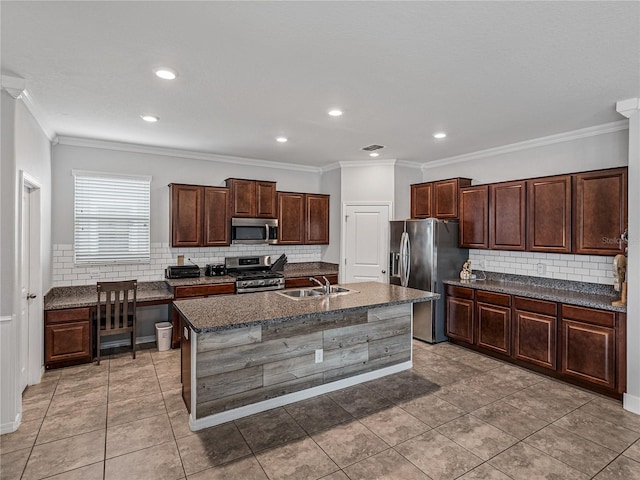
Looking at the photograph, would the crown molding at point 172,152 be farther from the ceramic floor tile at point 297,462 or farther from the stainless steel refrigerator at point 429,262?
the ceramic floor tile at point 297,462

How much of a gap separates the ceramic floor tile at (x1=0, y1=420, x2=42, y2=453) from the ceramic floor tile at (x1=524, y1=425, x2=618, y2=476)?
3780mm

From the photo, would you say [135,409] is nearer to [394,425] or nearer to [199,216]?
[394,425]

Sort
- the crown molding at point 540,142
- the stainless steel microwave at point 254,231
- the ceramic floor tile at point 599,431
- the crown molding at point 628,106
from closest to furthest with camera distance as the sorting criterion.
Answer: the ceramic floor tile at point 599,431
the crown molding at point 628,106
the crown molding at point 540,142
the stainless steel microwave at point 254,231

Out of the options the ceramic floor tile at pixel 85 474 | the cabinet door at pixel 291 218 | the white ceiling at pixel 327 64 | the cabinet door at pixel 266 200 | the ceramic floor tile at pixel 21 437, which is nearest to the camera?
the white ceiling at pixel 327 64

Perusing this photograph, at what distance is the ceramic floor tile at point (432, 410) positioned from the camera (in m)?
3.08

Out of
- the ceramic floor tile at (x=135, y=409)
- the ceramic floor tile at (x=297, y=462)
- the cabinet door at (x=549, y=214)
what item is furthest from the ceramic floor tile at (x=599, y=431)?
the ceramic floor tile at (x=135, y=409)

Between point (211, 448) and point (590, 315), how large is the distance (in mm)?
3684

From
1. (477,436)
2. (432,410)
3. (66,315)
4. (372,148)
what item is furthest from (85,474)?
(372,148)

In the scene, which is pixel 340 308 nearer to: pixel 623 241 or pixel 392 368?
pixel 392 368

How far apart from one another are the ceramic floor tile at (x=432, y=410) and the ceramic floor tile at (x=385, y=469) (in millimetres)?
612

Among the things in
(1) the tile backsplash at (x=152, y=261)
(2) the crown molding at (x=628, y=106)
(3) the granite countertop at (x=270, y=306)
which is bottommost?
(3) the granite countertop at (x=270, y=306)

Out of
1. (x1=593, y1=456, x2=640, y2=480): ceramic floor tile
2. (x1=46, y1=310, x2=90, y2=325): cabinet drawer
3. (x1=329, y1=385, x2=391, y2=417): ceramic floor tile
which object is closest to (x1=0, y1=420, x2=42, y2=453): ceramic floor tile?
(x1=46, y1=310, x2=90, y2=325): cabinet drawer

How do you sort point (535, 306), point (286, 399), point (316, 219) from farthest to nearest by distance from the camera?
point (316, 219) → point (535, 306) → point (286, 399)

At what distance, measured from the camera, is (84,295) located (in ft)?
15.6
